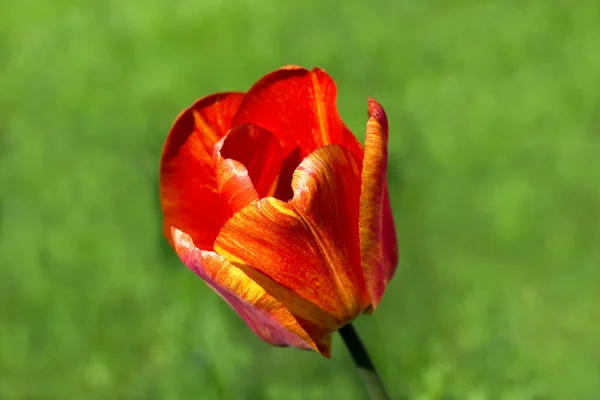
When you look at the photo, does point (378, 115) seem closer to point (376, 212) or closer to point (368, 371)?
point (376, 212)

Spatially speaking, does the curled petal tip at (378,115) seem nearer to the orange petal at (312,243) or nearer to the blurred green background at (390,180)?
the orange petal at (312,243)

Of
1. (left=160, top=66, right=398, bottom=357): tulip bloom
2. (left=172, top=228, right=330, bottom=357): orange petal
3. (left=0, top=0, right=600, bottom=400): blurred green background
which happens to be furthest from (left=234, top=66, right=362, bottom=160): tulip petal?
(left=0, top=0, right=600, bottom=400): blurred green background

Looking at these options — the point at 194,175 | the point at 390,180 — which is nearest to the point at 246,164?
the point at 194,175

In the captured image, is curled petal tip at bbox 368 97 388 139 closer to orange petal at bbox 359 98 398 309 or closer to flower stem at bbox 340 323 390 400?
orange petal at bbox 359 98 398 309

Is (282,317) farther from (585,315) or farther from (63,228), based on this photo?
(63,228)

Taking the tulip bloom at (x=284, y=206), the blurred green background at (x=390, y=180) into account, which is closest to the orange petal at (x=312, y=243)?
the tulip bloom at (x=284, y=206)

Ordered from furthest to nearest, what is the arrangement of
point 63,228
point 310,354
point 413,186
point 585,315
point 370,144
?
1. point 63,228
2. point 413,186
3. point 585,315
4. point 310,354
5. point 370,144

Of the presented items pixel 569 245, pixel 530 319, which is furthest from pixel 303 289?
pixel 569 245
